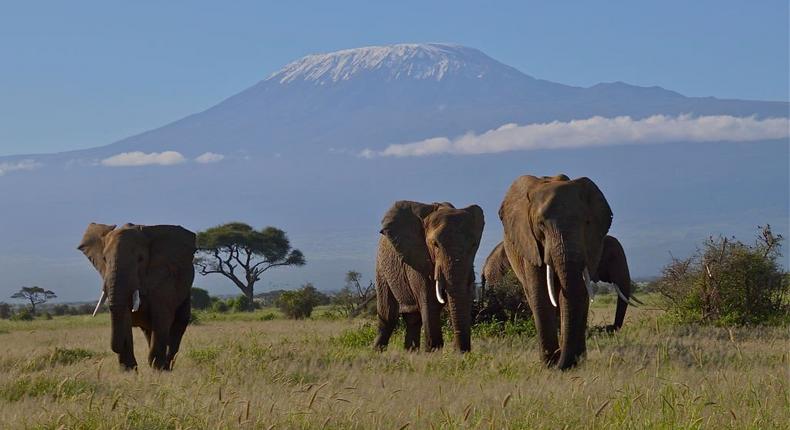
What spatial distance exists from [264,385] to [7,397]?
257cm

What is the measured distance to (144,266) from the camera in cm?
1606

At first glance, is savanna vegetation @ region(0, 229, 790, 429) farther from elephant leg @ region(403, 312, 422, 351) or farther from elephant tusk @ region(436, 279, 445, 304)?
elephant tusk @ region(436, 279, 445, 304)

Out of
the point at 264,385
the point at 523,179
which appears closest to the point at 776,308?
the point at 523,179

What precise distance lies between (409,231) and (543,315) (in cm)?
385

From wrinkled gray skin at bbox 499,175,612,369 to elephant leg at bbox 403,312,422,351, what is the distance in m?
3.53

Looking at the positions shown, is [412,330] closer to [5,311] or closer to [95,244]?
[95,244]

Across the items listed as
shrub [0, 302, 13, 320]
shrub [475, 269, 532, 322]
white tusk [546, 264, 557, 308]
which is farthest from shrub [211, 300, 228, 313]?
white tusk [546, 264, 557, 308]

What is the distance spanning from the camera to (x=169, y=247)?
16469 millimetres

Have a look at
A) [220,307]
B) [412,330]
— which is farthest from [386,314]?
[220,307]

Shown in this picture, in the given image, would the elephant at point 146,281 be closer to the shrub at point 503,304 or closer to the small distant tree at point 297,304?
the shrub at point 503,304

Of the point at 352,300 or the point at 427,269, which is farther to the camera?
the point at 352,300

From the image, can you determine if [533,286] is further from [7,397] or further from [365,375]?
[7,397]

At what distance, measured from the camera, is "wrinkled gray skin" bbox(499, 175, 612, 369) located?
13.2m

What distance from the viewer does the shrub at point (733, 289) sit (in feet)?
73.0
